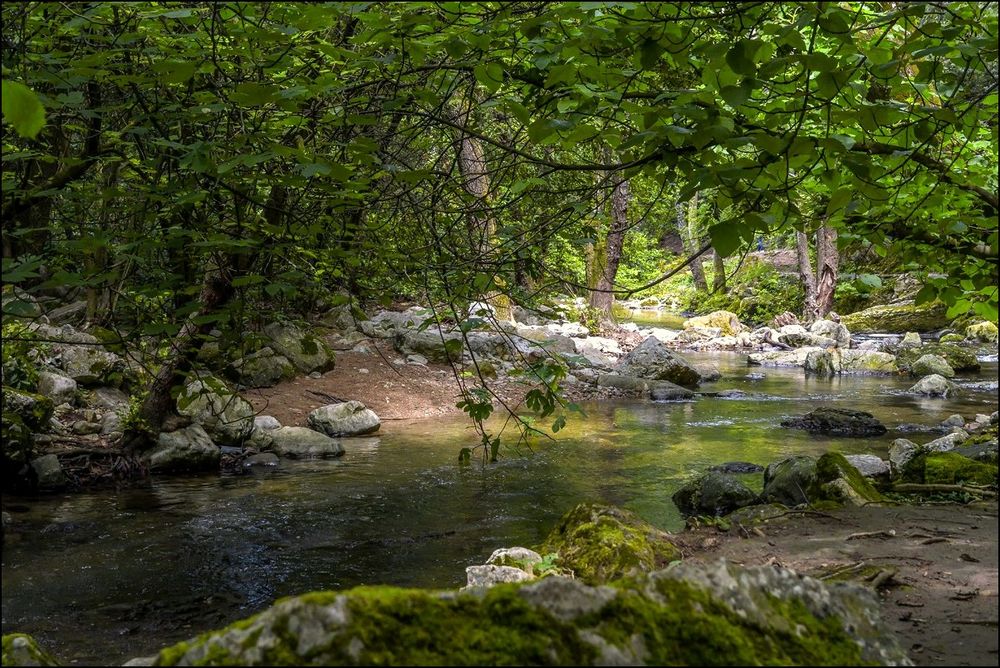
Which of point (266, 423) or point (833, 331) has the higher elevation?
point (833, 331)

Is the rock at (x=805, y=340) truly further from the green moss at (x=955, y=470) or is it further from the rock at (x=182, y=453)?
the rock at (x=182, y=453)

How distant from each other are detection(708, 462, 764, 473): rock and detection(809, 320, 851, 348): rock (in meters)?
13.4

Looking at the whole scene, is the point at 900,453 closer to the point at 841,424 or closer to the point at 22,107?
the point at 841,424

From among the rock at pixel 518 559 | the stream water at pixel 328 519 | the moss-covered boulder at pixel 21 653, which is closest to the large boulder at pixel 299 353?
the stream water at pixel 328 519

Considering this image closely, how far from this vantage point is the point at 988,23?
3.43m

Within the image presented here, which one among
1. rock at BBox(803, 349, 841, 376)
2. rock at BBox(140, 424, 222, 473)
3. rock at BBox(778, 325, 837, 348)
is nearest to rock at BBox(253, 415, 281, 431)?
rock at BBox(140, 424, 222, 473)

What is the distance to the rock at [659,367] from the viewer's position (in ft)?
54.3

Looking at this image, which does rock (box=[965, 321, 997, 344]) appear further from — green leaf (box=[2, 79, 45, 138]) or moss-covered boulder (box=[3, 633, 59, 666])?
green leaf (box=[2, 79, 45, 138])

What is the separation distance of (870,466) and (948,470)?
1.51 meters

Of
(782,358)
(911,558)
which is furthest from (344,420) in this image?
(782,358)

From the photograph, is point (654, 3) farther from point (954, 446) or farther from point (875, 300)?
point (875, 300)

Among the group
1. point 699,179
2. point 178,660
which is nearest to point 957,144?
point 699,179

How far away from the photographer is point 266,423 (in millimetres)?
11195

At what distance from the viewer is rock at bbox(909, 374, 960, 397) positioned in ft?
47.7
